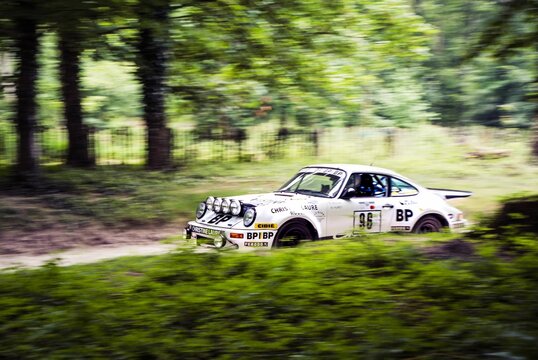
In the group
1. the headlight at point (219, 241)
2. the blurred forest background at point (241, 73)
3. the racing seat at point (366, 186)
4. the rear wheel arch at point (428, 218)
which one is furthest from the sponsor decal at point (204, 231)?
the rear wheel arch at point (428, 218)

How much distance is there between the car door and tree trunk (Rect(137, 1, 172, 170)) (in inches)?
268

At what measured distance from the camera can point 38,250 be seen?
512 inches

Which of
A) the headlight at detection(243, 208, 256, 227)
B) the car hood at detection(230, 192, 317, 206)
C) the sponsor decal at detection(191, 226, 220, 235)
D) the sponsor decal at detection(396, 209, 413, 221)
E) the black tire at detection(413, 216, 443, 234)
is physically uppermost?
the car hood at detection(230, 192, 317, 206)

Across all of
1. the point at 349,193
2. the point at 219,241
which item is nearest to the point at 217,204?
the point at 219,241

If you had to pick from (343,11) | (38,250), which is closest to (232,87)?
(343,11)

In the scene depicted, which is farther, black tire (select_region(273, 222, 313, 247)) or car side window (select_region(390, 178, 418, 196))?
car side window (select_region(390, 178, 418, 196))

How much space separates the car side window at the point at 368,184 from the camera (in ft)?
38.2

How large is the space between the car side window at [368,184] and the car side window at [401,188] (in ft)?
0.45

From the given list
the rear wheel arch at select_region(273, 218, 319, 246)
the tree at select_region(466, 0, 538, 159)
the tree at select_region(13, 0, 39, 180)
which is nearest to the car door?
the rear wheel arch at select_region(273, 218, 319, 246)

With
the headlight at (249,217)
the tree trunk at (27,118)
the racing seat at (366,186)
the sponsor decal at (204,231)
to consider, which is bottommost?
the sponsor decal at (204,231)

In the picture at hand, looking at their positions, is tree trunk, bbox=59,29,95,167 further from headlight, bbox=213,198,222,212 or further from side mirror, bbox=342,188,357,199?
side mirror, bbox=342,188,357,199

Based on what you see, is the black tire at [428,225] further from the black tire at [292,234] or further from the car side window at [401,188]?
the black tire at [292,234]

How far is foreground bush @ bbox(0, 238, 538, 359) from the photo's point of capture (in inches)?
188

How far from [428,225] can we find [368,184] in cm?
132
